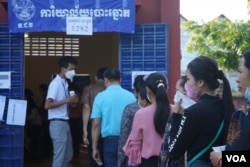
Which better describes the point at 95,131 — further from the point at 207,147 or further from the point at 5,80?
the point at 207,147

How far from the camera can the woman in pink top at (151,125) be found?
4152 mm

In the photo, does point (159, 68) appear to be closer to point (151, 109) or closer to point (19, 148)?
point (19, 148)

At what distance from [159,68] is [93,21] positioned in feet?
3.77

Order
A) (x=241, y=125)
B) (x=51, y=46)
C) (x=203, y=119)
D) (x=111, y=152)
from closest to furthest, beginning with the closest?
1. (x=241, y=125)
2. (x=203, y=119)
3. (x=111, y=152)
4. (x=51, y=46)

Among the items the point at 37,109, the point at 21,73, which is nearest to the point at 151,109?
the point at 21,73

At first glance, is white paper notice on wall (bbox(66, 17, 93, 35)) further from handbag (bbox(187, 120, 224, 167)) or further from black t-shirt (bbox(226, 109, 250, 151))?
black t-shirt (bbox(226, 109, 250, 151))

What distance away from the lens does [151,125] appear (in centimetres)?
419

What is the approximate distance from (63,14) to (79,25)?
0.86ft

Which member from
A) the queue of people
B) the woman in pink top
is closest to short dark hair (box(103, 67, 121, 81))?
the queue of people

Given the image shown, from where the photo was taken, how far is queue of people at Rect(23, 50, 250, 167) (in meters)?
3.26

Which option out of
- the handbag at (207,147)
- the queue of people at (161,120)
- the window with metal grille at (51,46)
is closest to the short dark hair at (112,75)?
the queue of people at (161,120)

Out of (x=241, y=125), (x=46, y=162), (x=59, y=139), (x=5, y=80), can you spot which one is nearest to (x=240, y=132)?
(x=241, y=125)

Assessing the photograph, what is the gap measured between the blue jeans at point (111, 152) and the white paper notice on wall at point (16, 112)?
1.54 m

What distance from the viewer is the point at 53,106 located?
21.3 feet
